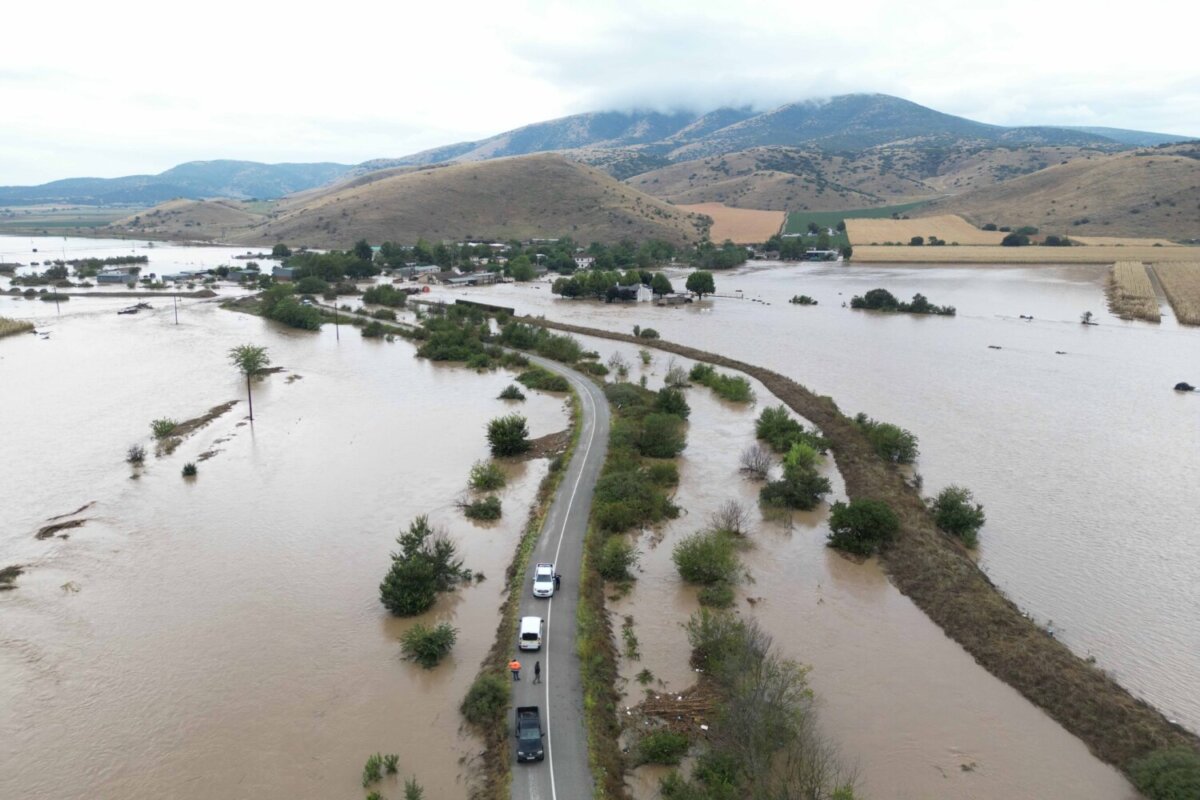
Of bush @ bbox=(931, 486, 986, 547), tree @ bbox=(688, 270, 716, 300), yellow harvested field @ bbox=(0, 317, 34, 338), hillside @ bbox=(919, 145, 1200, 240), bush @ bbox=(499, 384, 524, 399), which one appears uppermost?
hillside @ bbox=(919, 145, 1200, 240)

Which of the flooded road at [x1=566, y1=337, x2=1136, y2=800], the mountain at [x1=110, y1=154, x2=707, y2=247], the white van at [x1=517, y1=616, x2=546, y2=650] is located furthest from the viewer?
the mountain at [x1=110, y1=154, x2=707, y2=247]

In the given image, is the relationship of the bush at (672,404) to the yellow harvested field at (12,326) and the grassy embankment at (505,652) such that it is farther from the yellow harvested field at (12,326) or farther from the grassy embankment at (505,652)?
the yellow harvested field at (12,326)

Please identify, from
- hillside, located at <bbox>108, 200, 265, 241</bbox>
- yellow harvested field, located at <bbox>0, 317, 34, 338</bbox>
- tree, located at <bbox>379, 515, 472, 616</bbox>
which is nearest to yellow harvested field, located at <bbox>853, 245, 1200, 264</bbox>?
tree, located at <bbox>379, 515, 472, 616</bbox>

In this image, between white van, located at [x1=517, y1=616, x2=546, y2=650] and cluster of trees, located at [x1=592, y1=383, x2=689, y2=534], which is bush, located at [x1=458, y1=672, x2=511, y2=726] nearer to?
white van, located at [x1=517, y1=616, x2=546, y2=650]

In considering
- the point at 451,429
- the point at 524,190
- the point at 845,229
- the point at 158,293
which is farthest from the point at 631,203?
the point at 451,429

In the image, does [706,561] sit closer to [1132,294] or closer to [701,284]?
[701,284]

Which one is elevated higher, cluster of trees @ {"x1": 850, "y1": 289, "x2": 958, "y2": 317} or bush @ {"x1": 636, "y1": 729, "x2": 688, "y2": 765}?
cluster of trees @ {"x1": 850, "y1": 289, "x2": 958, "y2": 317}

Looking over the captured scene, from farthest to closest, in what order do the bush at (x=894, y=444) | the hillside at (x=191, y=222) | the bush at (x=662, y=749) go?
the hillside at (x=191, y=222) → the bush at (x=894, y=444) → the bush at (x=662, y=749)

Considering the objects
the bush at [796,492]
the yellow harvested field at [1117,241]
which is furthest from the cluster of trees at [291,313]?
the yellow harvested field at [1117,241]
